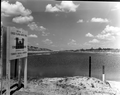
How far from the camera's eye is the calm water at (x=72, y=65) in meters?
5.21

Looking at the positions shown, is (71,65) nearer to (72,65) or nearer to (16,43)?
(72,65)

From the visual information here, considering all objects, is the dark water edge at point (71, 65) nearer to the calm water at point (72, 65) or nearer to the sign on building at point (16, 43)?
the calm water at point (72, 65)

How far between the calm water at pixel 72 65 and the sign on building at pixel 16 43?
124 inches

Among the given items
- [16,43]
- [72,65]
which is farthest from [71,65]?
[16,43]

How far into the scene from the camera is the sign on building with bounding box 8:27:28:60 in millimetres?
1893

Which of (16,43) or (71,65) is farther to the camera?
(71,65)

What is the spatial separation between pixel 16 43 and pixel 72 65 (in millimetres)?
5263

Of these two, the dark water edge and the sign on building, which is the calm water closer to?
the dark water edge

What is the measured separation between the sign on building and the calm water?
124 inches

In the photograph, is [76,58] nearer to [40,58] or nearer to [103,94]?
[40,58]

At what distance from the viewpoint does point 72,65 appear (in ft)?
23.0

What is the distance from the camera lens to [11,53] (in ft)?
6.26

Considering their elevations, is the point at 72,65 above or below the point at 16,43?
below

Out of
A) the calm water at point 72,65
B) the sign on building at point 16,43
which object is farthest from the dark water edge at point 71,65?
the sign on building at point 16,43
